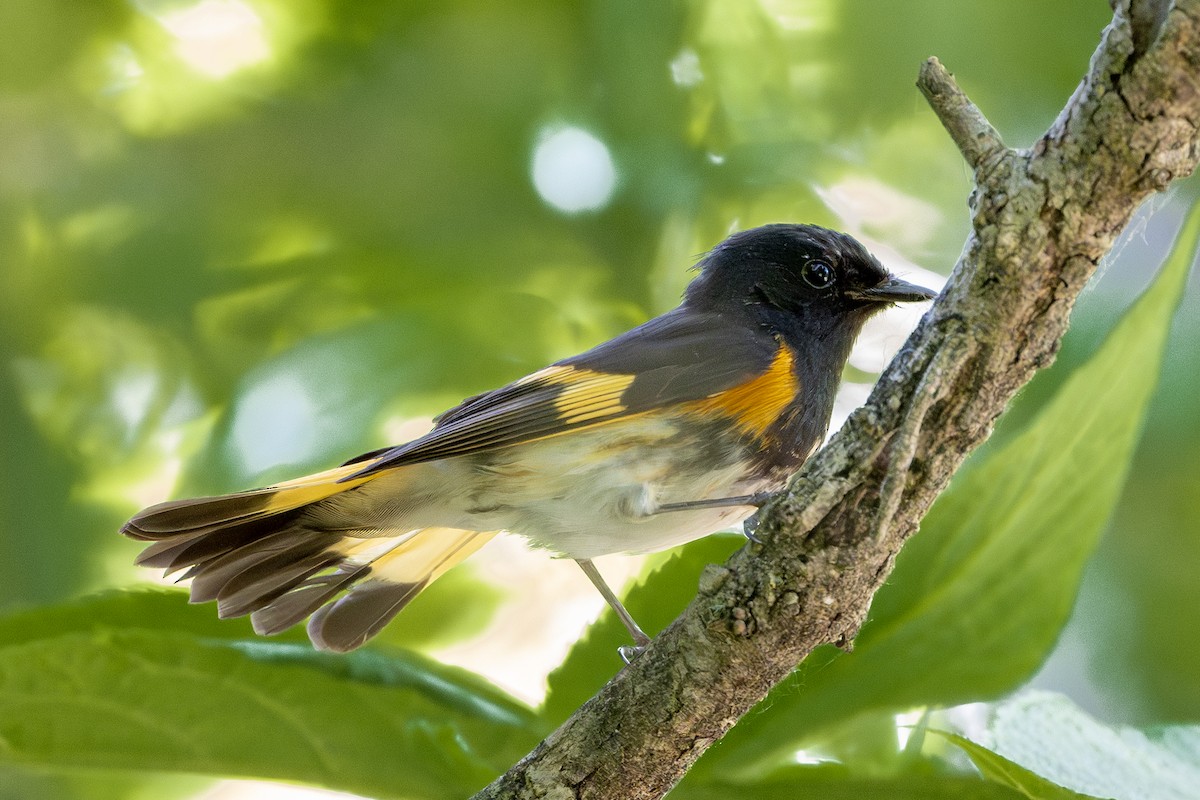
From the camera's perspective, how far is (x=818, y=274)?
1.09 metres

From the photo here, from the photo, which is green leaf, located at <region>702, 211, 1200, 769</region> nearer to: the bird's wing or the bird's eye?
the bird's wing

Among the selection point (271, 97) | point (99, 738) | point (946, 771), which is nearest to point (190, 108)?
point (271, 97)

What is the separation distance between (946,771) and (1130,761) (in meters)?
→ 0.14

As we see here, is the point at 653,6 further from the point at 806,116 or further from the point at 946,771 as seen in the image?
the point at 946,771

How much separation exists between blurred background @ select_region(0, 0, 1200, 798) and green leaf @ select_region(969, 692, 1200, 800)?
24.1 inches

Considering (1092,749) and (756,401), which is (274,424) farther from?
(1092,749)

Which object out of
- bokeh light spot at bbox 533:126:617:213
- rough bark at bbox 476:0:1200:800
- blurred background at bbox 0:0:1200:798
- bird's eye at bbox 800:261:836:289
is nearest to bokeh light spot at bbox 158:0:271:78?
blurred background at bbox 0:0:1200:798

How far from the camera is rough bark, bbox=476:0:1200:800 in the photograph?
560 mm

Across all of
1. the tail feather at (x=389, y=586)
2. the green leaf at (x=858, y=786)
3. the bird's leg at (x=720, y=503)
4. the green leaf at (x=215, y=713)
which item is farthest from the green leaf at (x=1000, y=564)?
the tail feather at (x=389, y=586)

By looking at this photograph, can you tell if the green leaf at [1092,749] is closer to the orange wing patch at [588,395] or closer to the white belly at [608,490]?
the white belly at [608,490]

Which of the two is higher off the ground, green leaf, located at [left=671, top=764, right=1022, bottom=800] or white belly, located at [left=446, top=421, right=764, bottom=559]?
white belly, located at [left=446, top=421, right=764, bottom=559]

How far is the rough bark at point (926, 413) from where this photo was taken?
560mm

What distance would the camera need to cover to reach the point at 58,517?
1.48 metres

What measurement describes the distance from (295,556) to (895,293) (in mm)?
643
